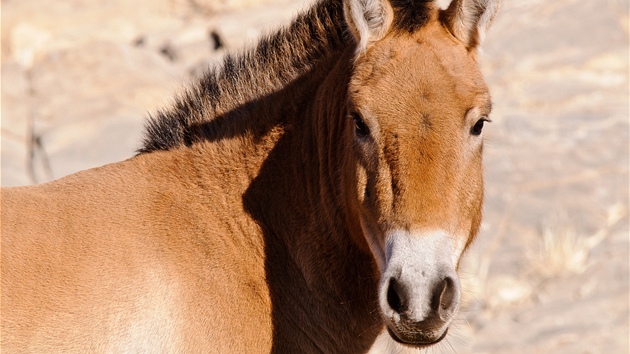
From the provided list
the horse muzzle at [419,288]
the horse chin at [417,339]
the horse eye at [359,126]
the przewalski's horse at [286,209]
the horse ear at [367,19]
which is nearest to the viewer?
the horse muzzle at [419,288]

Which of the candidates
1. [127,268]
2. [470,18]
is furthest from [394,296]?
[470,18]

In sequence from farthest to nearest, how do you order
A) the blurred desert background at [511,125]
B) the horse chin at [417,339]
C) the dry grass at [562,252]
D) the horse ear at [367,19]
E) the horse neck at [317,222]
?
the dry grass at [562,252], the blurred desert background at [511,125], the horse neck at [317,222], the horse ear at [367,19], the horse chin at [417,339]

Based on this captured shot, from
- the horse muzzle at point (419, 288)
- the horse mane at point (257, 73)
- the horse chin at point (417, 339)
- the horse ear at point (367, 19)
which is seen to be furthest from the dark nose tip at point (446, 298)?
the horse mane at point (257, 73)

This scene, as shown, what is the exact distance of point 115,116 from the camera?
11477 mm

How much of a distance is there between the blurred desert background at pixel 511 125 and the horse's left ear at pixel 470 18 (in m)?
5.17

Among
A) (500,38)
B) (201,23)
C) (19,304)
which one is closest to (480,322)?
(500,38)

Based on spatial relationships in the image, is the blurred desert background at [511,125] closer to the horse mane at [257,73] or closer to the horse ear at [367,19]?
the horse mane at [257,73]

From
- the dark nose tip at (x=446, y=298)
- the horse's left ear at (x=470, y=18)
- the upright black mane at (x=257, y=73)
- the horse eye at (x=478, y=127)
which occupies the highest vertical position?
the upright black mane at (x=257, y=73)

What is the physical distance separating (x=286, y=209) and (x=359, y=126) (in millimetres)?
736

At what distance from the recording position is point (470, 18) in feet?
12.5

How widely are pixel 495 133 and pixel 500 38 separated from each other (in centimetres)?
251

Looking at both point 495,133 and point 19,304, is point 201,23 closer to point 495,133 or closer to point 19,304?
point 495,133

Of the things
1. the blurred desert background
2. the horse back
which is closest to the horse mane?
the horse back

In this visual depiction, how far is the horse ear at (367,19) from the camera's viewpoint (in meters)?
3.71
